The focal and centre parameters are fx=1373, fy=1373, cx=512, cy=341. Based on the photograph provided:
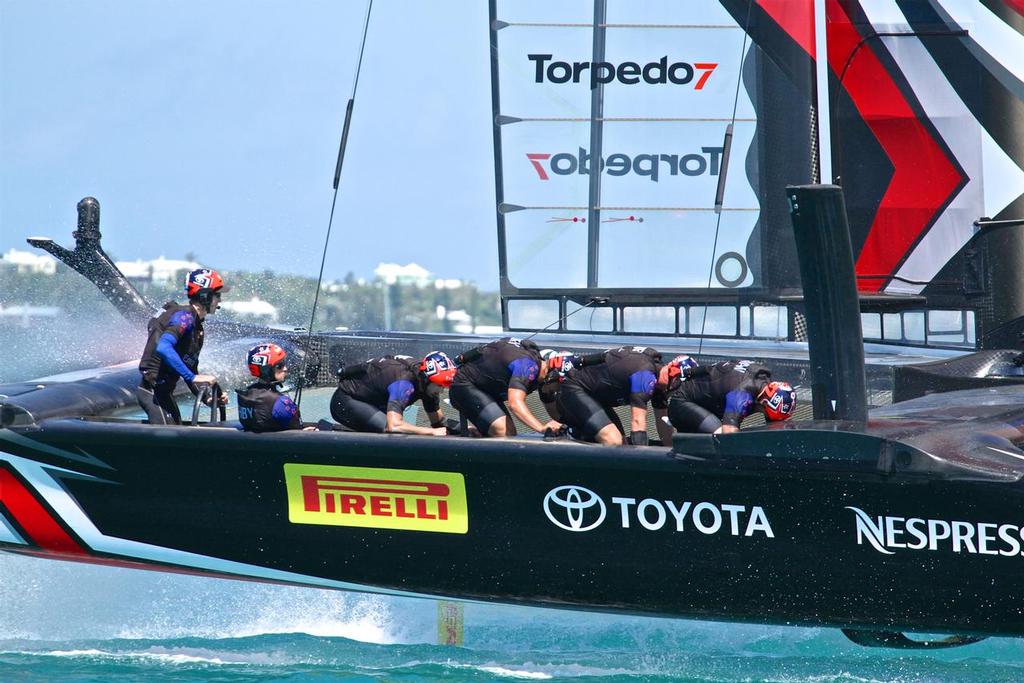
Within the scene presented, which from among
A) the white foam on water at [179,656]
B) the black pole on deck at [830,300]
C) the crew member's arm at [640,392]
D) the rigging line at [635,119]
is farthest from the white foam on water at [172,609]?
the rigging line at [635,119]

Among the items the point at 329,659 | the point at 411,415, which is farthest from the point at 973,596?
the point at 411,415

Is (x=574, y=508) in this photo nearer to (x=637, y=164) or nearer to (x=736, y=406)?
(x=736, y=406)

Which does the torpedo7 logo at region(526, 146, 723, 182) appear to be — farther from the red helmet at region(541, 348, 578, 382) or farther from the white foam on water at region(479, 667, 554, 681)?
the white foam on water at region(479, 667, 554, 681)

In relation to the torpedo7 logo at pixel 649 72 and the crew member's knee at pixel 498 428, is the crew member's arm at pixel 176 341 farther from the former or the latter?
the torpedo7 logo at pixel 649 72

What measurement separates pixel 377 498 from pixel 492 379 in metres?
0.94

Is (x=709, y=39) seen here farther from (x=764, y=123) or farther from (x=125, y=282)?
(x=125, y=282)

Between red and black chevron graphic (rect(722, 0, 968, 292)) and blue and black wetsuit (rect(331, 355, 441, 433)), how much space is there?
11.4 ft

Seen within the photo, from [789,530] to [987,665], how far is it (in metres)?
1.47

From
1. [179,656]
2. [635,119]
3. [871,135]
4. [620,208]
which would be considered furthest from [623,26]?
[179,656]

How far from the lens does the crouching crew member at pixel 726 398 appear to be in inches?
227

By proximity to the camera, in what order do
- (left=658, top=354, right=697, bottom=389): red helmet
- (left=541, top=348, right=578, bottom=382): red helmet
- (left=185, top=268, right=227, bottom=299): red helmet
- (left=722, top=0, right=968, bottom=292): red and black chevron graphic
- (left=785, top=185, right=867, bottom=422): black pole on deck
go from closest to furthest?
(left=785, top=185, right=867, bottom=422): black pole on deck → (left=658, top=354, right=697, bottom=389): red helmet → (left=541, top=348, right=578, bottom=382): red helmet → (left=185, top=268, right=227, bottom=299): red helmet → (left=722, top=0, right=968, bottom=292): red and black chevron graphic

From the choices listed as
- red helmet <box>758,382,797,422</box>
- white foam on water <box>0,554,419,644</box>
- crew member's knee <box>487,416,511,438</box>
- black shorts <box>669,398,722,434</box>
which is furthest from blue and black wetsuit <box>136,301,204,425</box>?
red helmet <box>758,382,797,422</box>

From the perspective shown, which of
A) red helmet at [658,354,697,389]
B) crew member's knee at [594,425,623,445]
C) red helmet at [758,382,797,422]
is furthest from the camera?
red helmet at [658,354,697,389]

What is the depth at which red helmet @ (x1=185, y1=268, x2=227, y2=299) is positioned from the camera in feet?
21.7
